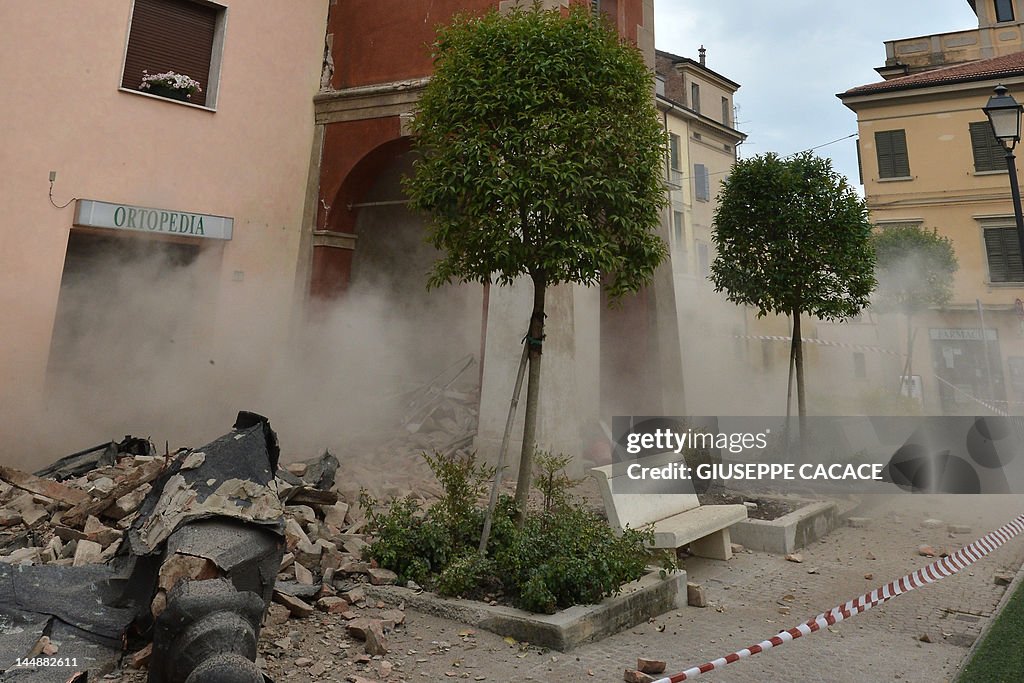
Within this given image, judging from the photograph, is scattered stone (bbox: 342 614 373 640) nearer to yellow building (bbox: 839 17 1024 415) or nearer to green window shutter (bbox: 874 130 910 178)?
yellow building (bbox: 839 17 1024 415)

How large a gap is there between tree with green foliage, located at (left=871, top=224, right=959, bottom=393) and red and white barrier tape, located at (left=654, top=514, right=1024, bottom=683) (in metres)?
13.9

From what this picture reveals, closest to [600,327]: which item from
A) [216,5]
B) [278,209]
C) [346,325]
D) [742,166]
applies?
[742,166]

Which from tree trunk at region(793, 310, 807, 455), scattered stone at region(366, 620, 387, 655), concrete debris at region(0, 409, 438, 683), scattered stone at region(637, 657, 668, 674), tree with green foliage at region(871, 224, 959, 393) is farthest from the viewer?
tree with green foliage at region(871, 224, 959, 393)

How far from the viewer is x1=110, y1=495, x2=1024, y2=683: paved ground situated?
3375mm

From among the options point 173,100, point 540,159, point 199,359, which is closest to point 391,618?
point 540,159

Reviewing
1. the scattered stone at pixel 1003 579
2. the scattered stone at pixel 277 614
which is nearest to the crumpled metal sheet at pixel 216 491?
the scattered stone at pixel 277 614

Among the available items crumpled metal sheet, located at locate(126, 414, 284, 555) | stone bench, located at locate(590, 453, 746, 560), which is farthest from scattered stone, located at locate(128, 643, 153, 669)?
stone bench, located at locate(590, 453, 746, 560)

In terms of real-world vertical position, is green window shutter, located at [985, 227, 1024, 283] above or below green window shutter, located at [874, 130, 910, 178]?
below

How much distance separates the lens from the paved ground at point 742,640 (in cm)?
338

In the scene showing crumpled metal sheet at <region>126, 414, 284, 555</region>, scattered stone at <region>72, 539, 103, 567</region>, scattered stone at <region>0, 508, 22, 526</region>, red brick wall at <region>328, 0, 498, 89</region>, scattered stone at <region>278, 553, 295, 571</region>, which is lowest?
scattered stone at <region>278, 553, 295, 571</region>

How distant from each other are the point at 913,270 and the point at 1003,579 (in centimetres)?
1601

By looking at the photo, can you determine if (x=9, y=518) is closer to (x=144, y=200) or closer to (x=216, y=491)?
(x=216, y=491)

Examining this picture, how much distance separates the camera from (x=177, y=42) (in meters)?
8.86

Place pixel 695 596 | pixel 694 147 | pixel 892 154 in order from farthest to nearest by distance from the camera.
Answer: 1. pixel 694 147
2. pixel 892 154
3. pixel 695 596
